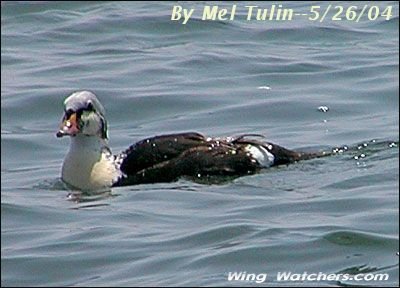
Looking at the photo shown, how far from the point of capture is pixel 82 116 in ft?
40.9

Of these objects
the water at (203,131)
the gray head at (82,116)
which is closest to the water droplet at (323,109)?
the water at (203,131)

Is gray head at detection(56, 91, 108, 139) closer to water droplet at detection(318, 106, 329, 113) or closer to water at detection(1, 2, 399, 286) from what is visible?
water at detection(1, 2, 399, 286)

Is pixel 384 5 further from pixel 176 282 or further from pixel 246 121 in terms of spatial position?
pixel 176 282

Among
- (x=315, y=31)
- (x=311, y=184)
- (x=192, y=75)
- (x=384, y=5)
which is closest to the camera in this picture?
(x=311, y=184)

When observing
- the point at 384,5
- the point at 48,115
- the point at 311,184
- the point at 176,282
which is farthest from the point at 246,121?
the point at 384,5

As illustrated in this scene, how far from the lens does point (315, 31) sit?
64.7 ft

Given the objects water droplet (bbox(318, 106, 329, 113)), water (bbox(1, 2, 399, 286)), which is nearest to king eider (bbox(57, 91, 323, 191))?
water (bbox(1, 2, 399, 286))

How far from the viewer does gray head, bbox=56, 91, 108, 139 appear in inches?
488

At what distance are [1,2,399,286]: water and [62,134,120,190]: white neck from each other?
140 mm

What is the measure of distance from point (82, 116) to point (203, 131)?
1.79 metres

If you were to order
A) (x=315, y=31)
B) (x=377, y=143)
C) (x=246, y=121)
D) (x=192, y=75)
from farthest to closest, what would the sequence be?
(x=315, y=31) → (x=192, y=75) → (x=246, y=121) → (x=377, y=143)

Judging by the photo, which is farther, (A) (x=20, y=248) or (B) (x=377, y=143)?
(B) (x=377, y=143)

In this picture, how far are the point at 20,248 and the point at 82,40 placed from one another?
32.9ft

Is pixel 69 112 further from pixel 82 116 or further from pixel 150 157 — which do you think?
pixel 150 157
